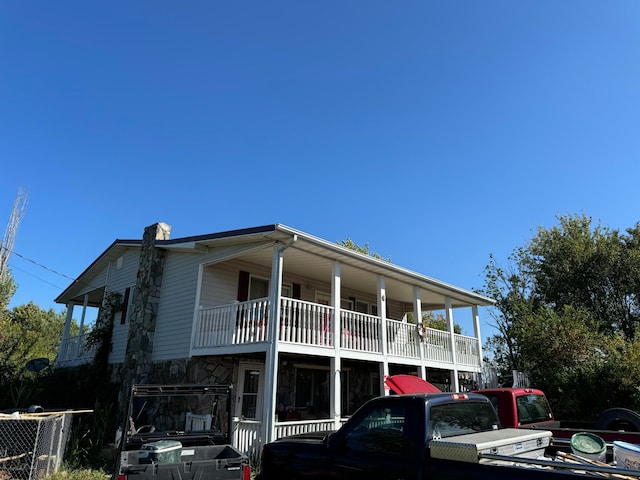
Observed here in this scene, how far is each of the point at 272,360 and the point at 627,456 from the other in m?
7.39

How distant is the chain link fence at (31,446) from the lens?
8.18m

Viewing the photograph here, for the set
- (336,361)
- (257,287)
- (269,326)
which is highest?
(257,287)

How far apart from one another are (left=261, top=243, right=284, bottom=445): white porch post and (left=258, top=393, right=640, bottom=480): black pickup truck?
4.67 metres

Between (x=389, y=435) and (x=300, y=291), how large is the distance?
1115cm

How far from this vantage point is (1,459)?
27.6 feet

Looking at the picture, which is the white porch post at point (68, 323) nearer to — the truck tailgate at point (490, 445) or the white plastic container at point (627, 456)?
the truck tailgate at point (490, 445)

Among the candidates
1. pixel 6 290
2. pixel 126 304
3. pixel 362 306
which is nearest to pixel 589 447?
pixel 362 306

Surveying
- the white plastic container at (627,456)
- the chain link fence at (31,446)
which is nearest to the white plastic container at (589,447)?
the white plastic container at (627,456)

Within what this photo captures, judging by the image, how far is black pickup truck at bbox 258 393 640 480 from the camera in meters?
3.48

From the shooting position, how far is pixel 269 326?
10211 millimetres

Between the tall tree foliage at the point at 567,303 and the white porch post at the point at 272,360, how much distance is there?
10.5 m

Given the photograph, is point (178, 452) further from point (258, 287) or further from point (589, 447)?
point (258, 287)

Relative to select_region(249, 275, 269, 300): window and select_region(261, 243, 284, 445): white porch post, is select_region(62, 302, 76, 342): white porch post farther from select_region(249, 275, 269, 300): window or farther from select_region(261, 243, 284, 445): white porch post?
select_region(261, 243, 284, 445): white porch post

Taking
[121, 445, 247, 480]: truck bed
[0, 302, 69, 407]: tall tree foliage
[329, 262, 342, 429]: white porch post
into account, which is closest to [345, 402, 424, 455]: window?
[121, 445, 247, 480]: truck bed
